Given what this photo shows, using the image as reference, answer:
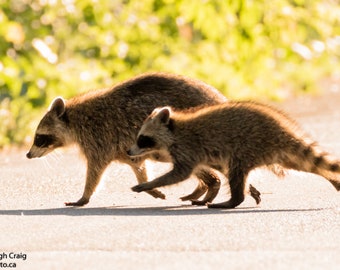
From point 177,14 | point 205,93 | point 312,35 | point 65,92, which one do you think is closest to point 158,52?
point 177,14

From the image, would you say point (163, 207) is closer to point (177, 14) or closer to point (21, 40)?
point (21, 40)

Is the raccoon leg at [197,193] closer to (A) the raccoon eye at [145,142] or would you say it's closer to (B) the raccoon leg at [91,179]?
(A) the raccoon eye at [145,142]

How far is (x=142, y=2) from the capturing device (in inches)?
663

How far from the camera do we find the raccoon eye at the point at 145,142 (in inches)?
374

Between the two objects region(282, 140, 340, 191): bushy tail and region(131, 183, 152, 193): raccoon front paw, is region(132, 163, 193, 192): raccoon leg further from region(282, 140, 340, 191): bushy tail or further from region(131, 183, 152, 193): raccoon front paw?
region(282, 140, 340, 191): bushy tail

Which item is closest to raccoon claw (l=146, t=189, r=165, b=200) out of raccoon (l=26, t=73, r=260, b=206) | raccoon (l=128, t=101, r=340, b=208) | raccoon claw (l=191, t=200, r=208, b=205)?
raccoon (l=26, t=73, r=260, b=206)

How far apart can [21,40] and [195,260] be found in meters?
8.76

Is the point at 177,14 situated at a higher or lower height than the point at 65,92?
higher

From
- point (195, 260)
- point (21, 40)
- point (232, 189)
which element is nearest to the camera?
point (195, 260)

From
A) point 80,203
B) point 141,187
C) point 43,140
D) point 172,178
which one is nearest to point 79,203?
point 80,203

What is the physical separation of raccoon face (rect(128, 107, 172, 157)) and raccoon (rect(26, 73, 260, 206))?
21 cm

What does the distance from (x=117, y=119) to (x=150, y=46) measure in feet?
22.4

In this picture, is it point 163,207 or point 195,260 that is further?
point 163,207

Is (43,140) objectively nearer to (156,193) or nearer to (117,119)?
(117,119)
